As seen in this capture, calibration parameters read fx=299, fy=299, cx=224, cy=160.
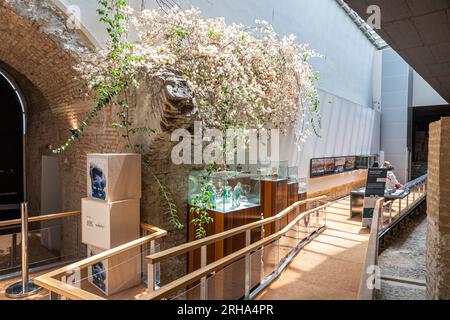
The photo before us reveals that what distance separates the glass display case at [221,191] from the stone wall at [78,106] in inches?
7.3

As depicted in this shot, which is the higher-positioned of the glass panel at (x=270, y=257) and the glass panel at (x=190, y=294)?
the glass panel at (x=190, y=294)

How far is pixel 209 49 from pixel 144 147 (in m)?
1.89

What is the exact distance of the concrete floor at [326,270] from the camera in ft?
13.0

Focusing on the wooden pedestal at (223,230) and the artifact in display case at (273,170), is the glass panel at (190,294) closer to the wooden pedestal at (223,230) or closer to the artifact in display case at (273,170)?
the wooden pedestal at (223,230)

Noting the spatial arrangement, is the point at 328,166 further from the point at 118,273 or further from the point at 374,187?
the point at 118,273

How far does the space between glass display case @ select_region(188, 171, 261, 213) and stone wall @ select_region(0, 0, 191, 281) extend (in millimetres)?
186

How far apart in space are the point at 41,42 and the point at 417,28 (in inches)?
205

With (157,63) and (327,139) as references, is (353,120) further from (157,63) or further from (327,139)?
(157,63)

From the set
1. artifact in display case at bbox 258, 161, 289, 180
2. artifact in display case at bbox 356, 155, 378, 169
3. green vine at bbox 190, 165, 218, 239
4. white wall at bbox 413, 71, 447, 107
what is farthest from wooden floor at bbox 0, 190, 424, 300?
white wall at bbox 413, 71, 447, 107

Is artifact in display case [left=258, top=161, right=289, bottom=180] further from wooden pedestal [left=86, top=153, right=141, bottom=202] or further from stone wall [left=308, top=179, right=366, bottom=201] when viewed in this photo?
stone wall [left=308, top=179, right=366, bottom=201]

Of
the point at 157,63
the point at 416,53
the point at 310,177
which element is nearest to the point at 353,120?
the point at 310,177

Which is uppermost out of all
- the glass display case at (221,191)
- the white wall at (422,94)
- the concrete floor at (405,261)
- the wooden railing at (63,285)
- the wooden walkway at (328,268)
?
the white wall at (422,94)

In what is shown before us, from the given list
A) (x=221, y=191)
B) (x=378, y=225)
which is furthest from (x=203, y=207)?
(x=378, y=225)

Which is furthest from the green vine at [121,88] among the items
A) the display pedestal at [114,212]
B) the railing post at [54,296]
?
the railing post at [54,296]
